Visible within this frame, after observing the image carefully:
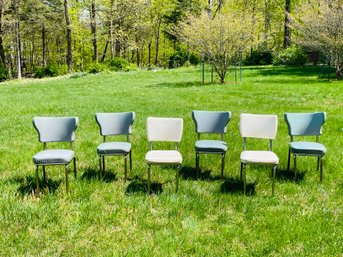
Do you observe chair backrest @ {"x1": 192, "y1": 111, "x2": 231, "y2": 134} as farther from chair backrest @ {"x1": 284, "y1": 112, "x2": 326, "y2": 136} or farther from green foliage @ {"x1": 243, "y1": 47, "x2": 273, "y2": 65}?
green foliage @ {"x1": 243, "y1": 47, "x2": 273, "y2": 65}

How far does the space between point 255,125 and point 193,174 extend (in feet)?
4.32

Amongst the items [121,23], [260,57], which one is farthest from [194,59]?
[121,23]

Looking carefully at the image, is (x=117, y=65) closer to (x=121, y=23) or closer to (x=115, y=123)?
(x=121, y=23)

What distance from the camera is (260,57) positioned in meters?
30.4

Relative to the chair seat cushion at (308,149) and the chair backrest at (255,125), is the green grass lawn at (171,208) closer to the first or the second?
the chair seat cushion at (308,149)

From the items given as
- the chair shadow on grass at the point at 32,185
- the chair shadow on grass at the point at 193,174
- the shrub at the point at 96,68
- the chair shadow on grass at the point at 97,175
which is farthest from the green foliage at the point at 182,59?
the chair shadow on grass at the point at 32,185

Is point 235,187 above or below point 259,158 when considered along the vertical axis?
below

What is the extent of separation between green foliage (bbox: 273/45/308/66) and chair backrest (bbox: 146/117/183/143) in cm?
2350

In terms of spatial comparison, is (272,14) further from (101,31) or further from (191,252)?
(191,252)

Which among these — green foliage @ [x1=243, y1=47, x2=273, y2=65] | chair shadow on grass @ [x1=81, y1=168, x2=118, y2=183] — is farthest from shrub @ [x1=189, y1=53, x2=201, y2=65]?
chair shadow on grass @ [x1=81, y1=168, x2=118, y2=183]

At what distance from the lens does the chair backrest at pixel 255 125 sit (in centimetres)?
579

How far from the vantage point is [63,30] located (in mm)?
35750

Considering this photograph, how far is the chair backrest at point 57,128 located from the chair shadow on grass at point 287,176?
3.33 meters

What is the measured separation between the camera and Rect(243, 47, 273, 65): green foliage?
29984 millimetres
